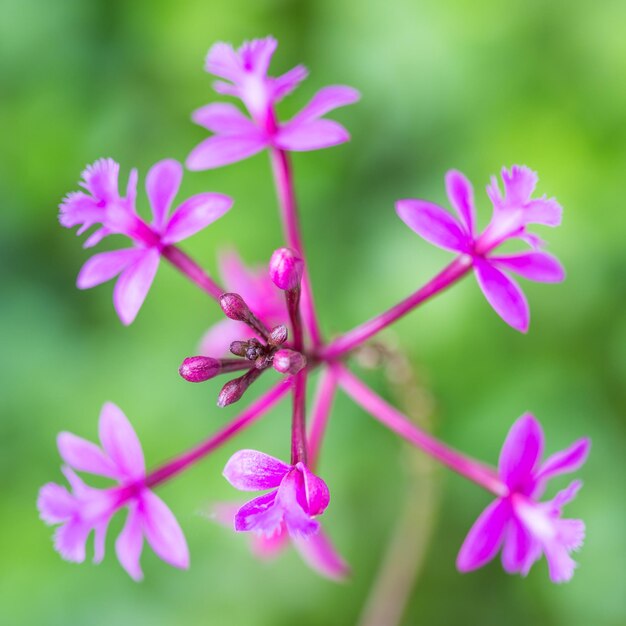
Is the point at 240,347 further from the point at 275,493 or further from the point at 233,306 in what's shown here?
the point at 275,493

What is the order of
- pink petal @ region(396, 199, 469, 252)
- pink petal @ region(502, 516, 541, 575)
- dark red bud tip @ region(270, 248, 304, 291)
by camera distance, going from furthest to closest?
pink petal @ region(502, 516, 541, 575), pink petal @ region(396, 199, 469, 252), dark red bud tip @ region(270, 248, 304, 291)

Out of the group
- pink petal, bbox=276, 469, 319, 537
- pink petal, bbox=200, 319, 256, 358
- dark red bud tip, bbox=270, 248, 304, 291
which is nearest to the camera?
pink petal, bbox=276, 469, 319, 537

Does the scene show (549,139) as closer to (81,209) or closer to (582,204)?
(582,204)

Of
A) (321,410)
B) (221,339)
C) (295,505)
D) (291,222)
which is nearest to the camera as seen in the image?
(295,505)

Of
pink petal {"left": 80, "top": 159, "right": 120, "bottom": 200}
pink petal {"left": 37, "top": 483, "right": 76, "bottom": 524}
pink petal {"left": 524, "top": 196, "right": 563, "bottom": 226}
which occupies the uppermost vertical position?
pink petal {"left": 524, "top": 196, "right": 563, "bottom": 226}

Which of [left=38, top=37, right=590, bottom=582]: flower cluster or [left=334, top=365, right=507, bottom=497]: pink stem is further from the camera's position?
[left=334, top=365, right=507, bottom=497]: pink stem

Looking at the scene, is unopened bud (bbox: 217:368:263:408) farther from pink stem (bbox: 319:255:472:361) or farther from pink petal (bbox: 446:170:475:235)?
pink petal (bbox: 446:170:475:235)

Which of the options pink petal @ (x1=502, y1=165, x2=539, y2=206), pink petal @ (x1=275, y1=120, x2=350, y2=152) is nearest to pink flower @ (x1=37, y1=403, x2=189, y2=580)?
pink petal @ (x1=275, y1=120, x2=350, y2=152)

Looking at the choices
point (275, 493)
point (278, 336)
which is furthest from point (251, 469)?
point (278, 336)
